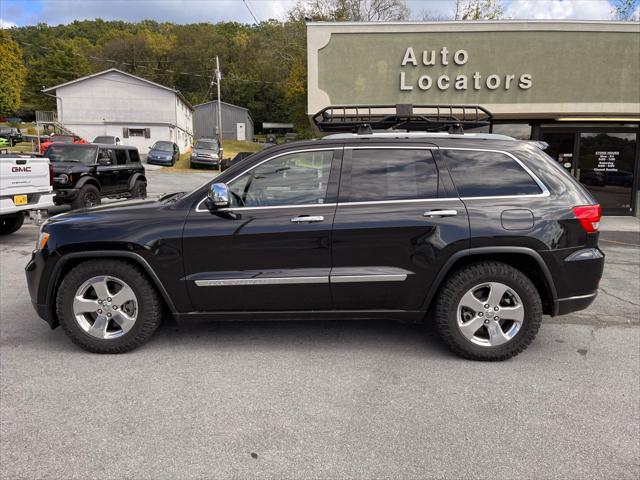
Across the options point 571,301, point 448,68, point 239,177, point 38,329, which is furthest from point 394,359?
point 448,68

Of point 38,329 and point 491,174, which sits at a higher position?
point 491,174

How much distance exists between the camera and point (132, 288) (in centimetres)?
393

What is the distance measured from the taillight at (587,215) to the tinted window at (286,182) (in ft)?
6.71

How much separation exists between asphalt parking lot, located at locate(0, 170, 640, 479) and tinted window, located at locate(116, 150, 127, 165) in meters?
9.43

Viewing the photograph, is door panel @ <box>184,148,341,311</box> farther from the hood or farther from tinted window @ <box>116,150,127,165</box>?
the hood

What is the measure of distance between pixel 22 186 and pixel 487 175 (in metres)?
8.27

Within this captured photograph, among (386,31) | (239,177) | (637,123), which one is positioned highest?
(386,31)

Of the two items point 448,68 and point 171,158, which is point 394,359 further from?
point 171,158

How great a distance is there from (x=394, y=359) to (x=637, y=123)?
12741mm

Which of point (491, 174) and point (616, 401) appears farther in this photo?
point (491, 174)

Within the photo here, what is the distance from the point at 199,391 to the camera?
3.42 m

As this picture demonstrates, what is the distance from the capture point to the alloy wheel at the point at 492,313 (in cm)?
386

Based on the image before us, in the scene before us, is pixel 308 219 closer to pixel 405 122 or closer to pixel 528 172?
pixel 405 122

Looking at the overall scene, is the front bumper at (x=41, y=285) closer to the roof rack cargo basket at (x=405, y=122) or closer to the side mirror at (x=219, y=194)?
the side mirror at (x=219, y=194)
